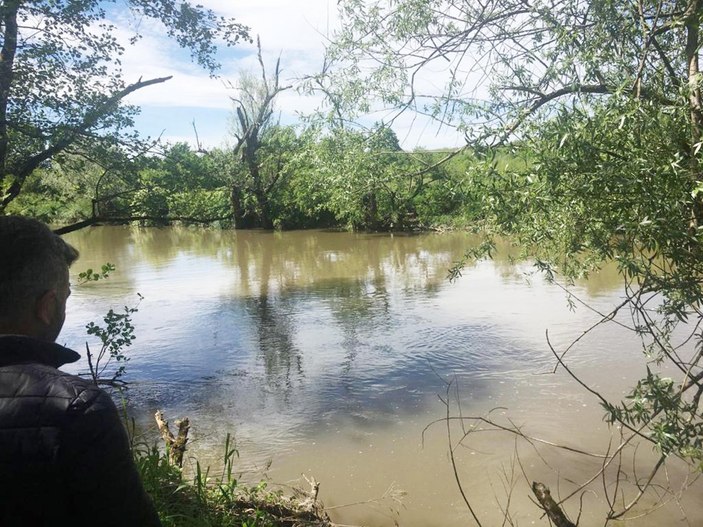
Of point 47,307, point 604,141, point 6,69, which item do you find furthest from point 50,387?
point 6,69

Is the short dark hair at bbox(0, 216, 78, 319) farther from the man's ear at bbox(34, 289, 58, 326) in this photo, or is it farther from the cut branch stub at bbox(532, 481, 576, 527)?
the cut branch stub at bbox(532, 481, 576, 527)

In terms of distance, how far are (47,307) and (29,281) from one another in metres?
0.07

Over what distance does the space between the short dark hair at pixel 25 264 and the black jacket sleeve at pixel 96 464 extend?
35 cm

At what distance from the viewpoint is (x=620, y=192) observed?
2.89 meters

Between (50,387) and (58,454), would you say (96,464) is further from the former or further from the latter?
(50,387)

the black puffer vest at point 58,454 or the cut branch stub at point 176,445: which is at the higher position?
the black puffer vest at point 58,454

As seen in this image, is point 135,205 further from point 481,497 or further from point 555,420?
point 555,420

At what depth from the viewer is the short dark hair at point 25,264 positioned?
1.34 m

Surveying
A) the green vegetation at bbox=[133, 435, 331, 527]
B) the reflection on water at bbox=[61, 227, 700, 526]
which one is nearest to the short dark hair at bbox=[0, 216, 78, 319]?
the green vegetation at bbox=[133, 435, 331, 527]

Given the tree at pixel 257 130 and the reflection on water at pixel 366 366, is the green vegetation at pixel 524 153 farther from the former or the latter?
the tree at pixel 257 130

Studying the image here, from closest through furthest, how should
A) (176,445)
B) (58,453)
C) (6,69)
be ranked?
(58,453) < (176,445) < (6,69)

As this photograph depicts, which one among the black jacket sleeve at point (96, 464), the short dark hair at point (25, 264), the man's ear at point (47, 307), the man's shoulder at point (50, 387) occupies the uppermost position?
the short dark hair at point (25, 264)

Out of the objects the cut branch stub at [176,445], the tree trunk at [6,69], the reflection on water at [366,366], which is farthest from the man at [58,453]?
the tree trunk at [6,69]

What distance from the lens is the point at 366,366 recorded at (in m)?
8.59
